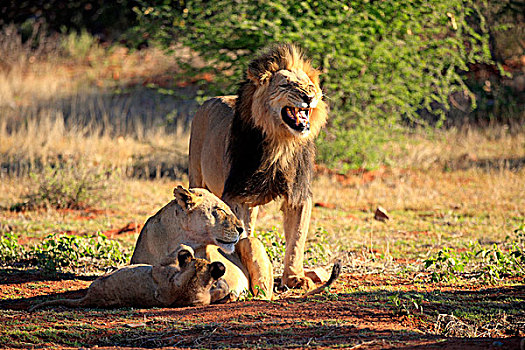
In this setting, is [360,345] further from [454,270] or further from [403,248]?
[403,248]

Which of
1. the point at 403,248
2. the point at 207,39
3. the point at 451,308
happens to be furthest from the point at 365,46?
the point at 451,308

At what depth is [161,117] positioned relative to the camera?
15914 mm

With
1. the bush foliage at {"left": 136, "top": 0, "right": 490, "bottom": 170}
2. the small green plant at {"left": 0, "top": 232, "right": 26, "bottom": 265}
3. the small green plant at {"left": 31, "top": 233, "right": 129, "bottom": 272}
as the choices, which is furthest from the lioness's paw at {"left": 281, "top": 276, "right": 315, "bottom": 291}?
the bush foliage at {"left": 136, "top": 0, "right": 490, "bottom": 170}

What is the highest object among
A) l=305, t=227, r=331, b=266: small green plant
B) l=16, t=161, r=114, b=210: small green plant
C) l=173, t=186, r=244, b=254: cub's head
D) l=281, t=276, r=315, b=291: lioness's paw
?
l=173, t=186, r=244, b=254: cub's head

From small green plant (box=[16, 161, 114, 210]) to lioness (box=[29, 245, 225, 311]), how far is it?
475 centimetres

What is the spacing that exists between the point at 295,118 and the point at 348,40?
20.2 ft

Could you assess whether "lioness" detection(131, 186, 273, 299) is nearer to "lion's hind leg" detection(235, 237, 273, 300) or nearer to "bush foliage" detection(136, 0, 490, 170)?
"lion's hind leg" detection(235, 237, 273, 300)

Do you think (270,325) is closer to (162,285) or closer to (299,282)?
A: (162,285)

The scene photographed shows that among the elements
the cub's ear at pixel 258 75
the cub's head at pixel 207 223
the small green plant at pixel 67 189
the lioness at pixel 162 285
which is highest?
the cub's ear at pixel 258 75

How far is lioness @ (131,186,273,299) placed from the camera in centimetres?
501

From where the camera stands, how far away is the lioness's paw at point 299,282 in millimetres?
5773

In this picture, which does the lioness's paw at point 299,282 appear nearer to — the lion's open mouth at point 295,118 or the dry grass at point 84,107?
the lion's open mouth at point 295,118

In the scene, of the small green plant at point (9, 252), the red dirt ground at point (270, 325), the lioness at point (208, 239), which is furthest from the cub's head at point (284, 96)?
the small green plant at point (9, 252)

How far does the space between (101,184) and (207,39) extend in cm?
328
